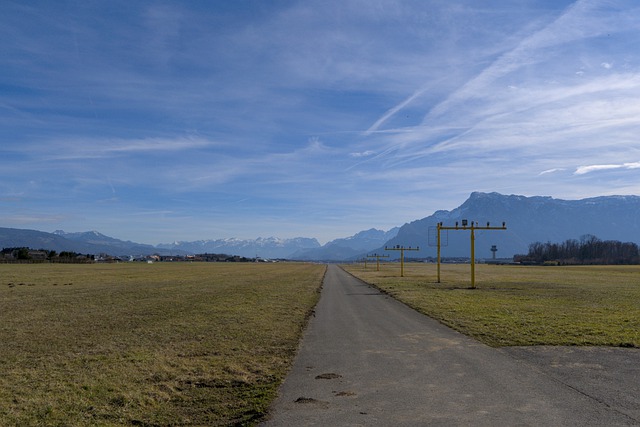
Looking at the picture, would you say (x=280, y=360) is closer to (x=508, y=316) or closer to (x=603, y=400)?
(x=603, y=400)

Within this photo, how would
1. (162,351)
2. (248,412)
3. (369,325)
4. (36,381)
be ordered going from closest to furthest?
(248,412) → (36,381) → (162,351) → (369,325)

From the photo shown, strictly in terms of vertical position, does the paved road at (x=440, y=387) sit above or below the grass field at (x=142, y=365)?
above

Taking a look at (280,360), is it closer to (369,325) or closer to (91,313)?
(369,325)

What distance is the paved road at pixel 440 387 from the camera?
333 inches

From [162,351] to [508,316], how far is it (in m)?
15.3

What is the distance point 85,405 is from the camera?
9.45 meters

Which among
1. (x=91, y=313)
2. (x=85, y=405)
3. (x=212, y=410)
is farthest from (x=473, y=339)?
(x=91, y=313)

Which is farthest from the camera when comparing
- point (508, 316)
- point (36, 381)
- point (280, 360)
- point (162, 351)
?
point (508, 316)

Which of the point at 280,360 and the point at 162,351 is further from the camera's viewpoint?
the point at 162,351

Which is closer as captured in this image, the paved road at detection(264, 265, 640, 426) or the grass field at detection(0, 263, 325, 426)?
the paved road at detection(264, 265, 640, 426)

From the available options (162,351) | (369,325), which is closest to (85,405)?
(162,351)

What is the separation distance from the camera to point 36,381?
11.2 meters

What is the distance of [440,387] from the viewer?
1050cm

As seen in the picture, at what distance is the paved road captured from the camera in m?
8.47
